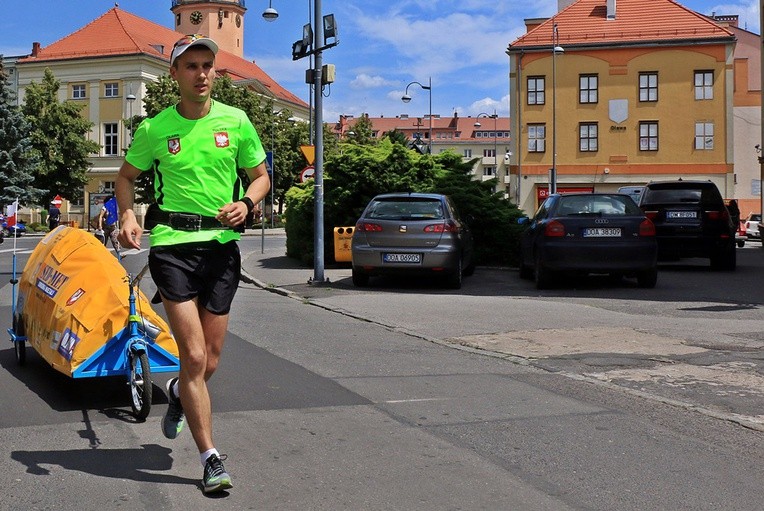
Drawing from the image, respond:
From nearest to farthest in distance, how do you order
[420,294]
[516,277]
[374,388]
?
[374,388]
[420,294]
[516,277]

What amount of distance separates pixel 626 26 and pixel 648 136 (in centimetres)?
696

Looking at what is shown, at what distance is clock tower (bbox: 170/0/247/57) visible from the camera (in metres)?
101

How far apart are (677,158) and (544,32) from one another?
11.0 meters

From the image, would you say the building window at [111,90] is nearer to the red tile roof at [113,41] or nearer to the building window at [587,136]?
the red tile roof at [113,41]

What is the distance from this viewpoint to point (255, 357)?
888 centimetres

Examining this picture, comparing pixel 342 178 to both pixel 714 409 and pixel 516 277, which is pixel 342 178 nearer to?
pixel 516 277

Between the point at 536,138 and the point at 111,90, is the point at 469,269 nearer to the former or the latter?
the point at 536,138

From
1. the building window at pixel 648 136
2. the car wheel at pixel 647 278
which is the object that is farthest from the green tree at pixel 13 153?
the car wheel at pixel 647 278

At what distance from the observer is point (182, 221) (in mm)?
4676

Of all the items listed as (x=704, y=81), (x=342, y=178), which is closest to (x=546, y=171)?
(x=704, y=81)

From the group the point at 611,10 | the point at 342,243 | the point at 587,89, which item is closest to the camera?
the point at 342,243

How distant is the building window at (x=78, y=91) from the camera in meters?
80.6

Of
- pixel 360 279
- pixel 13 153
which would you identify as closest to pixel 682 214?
pixel 360 279

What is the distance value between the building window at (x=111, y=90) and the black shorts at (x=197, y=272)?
7791cm
